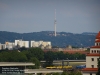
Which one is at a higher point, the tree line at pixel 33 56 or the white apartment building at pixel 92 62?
the tree line at pixel 33 56

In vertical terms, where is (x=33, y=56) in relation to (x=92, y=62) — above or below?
above

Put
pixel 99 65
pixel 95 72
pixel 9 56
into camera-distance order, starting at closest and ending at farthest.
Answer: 1. pixel 99 65
2. pixel 95 72
3. pixel 9 56

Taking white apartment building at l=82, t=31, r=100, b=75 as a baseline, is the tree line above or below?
above

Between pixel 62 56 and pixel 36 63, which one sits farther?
pixel 62 56

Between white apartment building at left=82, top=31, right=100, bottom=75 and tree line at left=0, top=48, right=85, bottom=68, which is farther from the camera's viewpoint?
tree line at left=0, top=48, right=85, bottom=68

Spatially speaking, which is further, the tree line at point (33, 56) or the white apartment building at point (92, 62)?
the tree line at point (33, 56)

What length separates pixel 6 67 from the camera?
60.3 metres

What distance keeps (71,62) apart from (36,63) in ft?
87.8

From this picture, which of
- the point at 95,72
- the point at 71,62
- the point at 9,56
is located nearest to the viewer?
the point at 95,72

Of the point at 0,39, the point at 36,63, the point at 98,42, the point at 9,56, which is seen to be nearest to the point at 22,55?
the point at 9,56

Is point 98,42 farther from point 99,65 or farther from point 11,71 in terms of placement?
point 11,71

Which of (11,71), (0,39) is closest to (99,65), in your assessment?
(11,71)

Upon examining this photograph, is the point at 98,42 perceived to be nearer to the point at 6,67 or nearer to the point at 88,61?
the point at 88,61

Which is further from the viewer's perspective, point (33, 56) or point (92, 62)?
point (33, 56)
